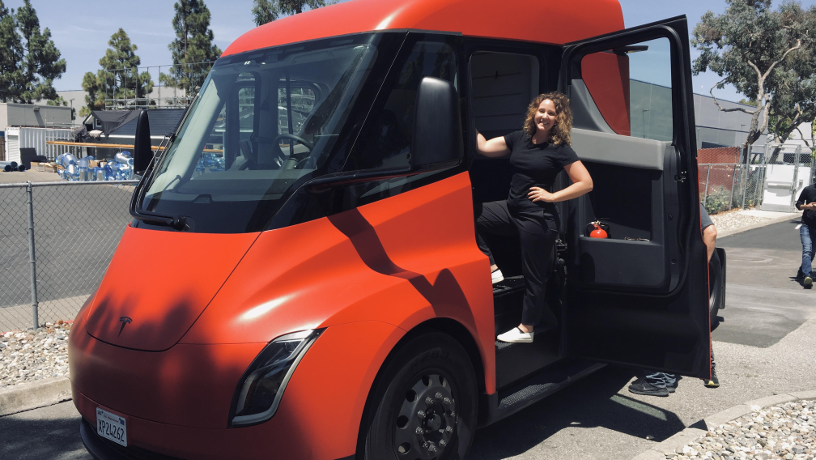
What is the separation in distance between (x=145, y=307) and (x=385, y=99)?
5.08 feet

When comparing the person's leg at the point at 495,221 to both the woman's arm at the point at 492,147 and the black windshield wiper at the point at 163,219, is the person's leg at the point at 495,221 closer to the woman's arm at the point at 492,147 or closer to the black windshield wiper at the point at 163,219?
the woman's arm at the point at 492,147

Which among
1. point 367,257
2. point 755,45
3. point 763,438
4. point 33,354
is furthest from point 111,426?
point 755,45

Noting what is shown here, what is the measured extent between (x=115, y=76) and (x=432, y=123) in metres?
65.5

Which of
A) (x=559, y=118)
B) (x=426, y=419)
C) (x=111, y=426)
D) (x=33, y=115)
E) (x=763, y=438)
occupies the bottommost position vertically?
(x=763, y=438)

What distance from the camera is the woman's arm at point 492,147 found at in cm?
421

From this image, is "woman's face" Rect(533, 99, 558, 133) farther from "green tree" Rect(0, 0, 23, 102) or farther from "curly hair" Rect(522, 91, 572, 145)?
"green tree" Rect(0, 0, 23, 102)

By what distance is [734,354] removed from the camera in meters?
6.45

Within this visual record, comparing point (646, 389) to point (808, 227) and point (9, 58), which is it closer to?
point (808, 227)

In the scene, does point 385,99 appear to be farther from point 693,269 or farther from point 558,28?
point 693,269

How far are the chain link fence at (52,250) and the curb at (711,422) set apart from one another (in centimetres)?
564

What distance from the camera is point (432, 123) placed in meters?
3.02

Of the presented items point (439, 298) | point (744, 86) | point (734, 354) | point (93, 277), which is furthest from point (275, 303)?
point (744, 86)

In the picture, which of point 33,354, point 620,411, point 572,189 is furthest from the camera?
point 33,354

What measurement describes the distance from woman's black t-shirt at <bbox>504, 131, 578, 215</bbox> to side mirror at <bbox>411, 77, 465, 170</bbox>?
3.87 feet
